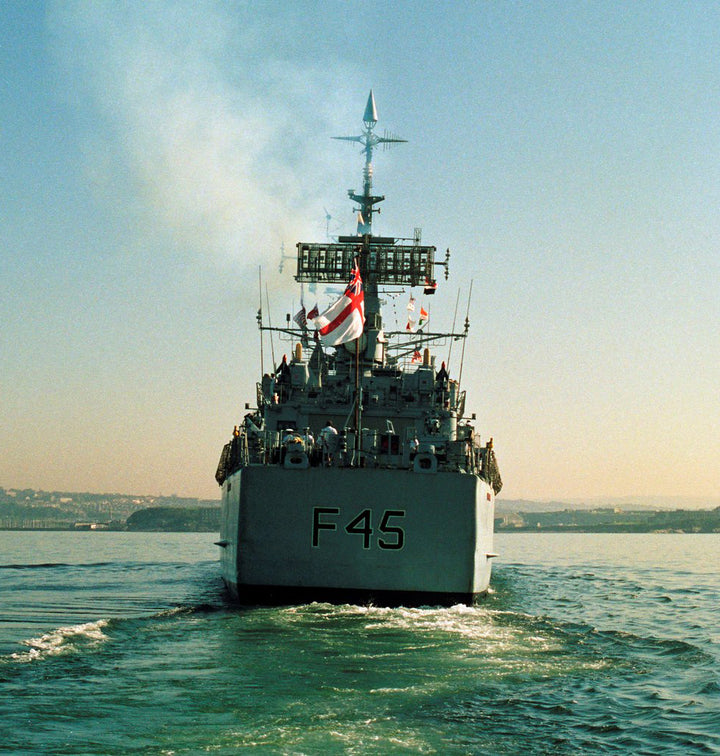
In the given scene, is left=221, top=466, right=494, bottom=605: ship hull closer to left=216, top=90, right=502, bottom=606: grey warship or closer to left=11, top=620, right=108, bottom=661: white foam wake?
left=216, top=90, right=502, bottom=606: grey warship

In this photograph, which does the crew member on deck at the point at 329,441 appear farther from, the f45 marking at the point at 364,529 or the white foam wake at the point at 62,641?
the white foam wake at the point at 62,641

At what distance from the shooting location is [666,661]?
45.5 feet

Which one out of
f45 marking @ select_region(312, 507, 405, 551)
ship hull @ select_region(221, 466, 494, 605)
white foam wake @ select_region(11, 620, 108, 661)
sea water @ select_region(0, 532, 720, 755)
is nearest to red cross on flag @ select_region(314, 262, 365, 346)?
ship hull @ select_region(221, 466, 494, 605)

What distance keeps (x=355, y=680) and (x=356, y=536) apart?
24.1 ft

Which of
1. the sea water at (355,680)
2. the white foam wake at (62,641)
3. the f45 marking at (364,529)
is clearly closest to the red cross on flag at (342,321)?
the f45 marking at (364,529)

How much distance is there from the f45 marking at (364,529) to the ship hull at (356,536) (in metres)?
0.02

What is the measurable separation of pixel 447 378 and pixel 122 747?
59.4 feet

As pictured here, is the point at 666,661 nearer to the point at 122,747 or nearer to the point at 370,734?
the point at 370,734

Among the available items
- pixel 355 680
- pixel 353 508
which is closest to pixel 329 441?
pixel 353 508

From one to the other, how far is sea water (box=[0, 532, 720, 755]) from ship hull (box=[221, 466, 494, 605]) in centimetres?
62

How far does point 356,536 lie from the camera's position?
1881 centimetres

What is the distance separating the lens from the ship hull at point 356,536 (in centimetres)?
1878

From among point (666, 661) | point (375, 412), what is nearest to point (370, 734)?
point (666, 661)

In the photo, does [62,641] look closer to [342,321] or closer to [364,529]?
[364,529]
